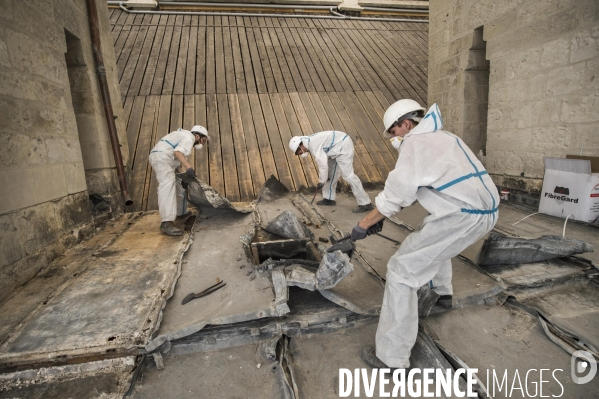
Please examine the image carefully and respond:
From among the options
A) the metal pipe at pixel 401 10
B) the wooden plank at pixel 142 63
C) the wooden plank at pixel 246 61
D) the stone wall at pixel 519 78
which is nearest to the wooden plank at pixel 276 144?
the wooden plank at pixel 246 61

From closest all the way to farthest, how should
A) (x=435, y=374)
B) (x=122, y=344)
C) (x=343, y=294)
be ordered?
(x=435, y=374)
(x=122, y=344)
(x=343, y=294)

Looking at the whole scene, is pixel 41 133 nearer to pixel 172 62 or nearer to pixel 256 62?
pixel 172 62

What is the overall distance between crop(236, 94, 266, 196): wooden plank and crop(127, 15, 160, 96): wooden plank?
2024 mm

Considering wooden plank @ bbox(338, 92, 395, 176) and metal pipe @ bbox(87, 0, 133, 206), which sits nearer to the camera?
metal pipe @ bbox(87, 0, 133, 206)

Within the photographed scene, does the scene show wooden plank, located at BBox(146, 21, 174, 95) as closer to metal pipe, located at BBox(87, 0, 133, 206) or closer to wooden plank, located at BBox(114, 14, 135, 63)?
wooden plank, located at BBox(114, 14, 135, 63)

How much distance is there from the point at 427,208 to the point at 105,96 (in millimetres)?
4355

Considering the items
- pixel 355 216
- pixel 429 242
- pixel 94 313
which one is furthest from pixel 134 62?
pixel 429 242

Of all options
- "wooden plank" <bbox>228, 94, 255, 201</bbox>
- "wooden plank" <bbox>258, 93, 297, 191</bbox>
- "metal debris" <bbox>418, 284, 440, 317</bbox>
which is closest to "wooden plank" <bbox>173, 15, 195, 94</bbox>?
"wooden plank" <bbox>228, 94, 255, 201</bbox>

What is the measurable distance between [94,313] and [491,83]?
498cm

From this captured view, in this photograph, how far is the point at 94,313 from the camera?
214 centimetres

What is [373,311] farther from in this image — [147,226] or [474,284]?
[147,226]

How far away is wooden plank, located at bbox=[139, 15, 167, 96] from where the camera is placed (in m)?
6.60

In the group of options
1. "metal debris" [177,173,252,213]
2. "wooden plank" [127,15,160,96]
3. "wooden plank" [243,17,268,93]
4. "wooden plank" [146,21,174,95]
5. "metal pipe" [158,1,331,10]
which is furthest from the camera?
"metal pipe" [158,1,331,10]

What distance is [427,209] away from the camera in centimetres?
167
